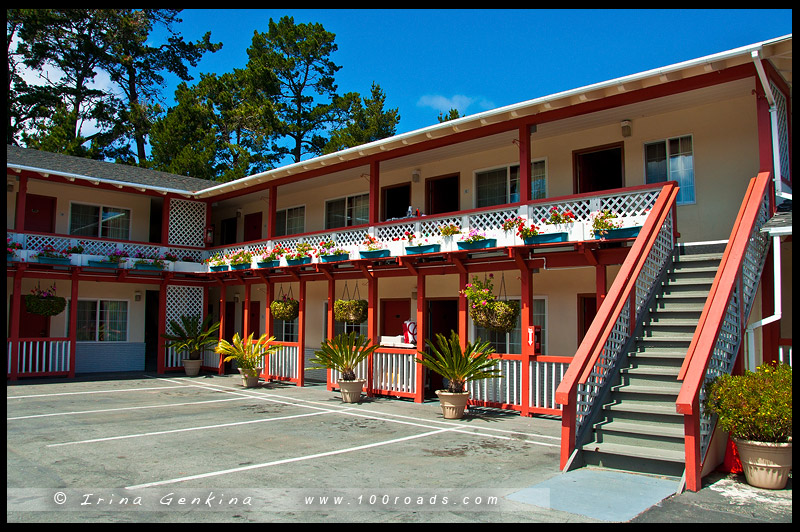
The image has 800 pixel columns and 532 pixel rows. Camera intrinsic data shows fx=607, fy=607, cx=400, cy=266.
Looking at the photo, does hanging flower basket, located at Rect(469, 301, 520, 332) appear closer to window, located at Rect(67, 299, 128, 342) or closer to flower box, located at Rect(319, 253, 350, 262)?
flower box, located at Rect(319, 253, 350, 262)

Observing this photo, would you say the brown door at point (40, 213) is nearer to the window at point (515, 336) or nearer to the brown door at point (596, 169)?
the window at point (515, 336)

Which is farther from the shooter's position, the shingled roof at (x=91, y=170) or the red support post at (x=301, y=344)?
the shingled roof at (x=91, y=170)

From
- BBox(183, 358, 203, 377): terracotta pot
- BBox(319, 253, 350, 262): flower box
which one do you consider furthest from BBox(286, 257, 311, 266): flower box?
BBox(183, 358, 203, 377): terracotta pot

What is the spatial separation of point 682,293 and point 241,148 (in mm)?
27587

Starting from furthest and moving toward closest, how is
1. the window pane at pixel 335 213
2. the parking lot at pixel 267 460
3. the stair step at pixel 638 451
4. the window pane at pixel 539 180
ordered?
the window pane at pixel 335 213 < the window pane at pixel 539 180 < the stair step at pixel 638 451 < the parking lot at pixel 267 460

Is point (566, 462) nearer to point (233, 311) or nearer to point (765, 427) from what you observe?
point (765, 427)

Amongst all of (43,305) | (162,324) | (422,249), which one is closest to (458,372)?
(422,249)

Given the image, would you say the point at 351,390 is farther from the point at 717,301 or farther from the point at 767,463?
the point at 767,463

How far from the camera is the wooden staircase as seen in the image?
22.4ft

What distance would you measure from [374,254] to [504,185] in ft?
11.6

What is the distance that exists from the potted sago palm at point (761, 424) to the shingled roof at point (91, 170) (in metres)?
17.1

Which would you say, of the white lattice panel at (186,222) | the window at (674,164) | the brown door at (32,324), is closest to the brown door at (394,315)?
the window at (674,164)

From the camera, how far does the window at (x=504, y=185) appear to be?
13.8m

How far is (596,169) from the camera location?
43.2 ft
